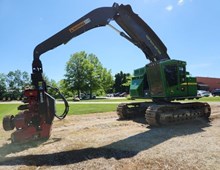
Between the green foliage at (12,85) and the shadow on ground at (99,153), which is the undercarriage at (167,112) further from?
the green foliage at (12,85)

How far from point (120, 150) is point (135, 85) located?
672 cm

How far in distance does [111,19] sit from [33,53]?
3388mm

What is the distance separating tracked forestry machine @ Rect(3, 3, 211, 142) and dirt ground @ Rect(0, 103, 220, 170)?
685 mm

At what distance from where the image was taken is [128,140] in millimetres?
8516

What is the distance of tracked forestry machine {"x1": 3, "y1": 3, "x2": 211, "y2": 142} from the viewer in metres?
8.76

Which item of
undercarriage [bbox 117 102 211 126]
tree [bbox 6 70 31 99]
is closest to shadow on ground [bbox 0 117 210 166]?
undercarriage [bbox 117 102 211 126]

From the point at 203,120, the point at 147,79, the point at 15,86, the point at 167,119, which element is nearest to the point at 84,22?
the point at 147,79

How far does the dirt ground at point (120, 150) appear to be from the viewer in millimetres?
6027

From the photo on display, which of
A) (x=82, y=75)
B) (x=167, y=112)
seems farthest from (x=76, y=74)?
(x=167, y=112)

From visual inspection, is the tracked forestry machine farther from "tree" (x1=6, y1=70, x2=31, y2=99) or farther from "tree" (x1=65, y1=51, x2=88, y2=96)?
"tree" (x1=6, y1=70, x2=31, y2=99)

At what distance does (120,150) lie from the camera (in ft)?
23.7

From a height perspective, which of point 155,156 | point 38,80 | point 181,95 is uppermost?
point 38,80

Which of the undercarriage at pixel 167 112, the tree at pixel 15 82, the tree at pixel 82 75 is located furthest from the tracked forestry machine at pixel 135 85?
the tree at pixel 15 82

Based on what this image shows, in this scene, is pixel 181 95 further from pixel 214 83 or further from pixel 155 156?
pixel 214 83
